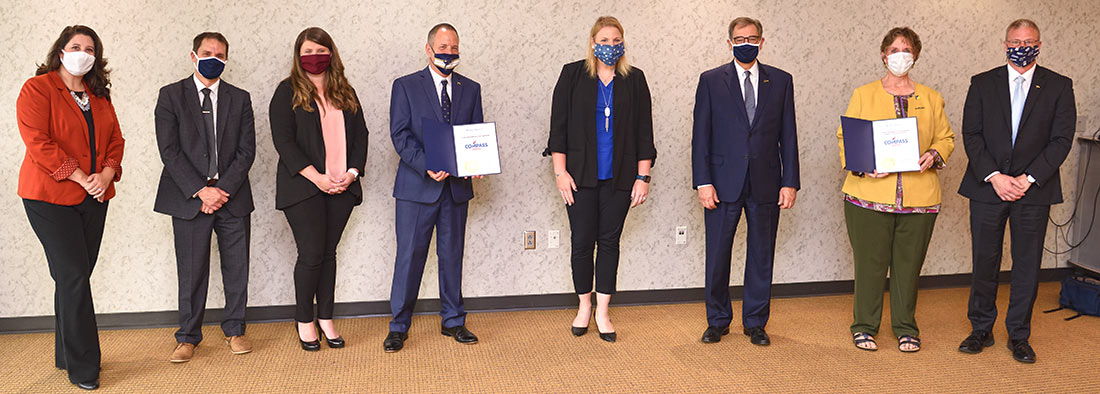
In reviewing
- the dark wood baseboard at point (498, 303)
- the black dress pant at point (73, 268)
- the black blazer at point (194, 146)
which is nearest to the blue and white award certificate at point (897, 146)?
the dark wood baseboard at point (498, 303)

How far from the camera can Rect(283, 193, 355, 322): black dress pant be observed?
3.46 m

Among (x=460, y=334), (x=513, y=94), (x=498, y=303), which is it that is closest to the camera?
(x=460, y=334)

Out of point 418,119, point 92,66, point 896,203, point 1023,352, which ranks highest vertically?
point 92,66

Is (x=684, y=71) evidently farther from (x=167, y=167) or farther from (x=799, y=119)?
(x=167, y=167)

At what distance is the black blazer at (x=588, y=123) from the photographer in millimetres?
3590

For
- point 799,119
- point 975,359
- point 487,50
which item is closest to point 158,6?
point 487,50

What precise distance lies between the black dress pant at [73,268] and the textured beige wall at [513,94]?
872 millimetres

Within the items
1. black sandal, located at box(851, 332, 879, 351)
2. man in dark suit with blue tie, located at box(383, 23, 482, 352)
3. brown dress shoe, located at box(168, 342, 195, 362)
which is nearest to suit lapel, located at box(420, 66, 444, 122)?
man in dark suit with blue tie, located at box(383, 23, 482, 352)

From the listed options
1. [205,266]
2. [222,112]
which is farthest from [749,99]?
[205,266]

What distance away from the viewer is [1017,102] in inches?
138

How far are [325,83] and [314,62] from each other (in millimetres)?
128

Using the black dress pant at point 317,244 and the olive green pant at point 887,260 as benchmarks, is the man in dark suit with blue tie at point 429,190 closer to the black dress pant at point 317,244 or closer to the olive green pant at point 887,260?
the black dress pant at point 317,244

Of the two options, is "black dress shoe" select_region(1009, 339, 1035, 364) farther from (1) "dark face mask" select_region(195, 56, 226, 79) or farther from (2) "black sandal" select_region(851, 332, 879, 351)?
(1) "dark face mask" select_region(195, 56, 226, 79)

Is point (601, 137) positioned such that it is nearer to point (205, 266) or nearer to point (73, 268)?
point (205, 266)
